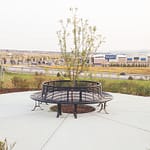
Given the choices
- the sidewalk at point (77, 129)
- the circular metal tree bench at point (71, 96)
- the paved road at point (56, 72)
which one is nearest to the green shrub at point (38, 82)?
the paved road at point (56, 72)

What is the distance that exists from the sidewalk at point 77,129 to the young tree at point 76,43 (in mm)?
1091

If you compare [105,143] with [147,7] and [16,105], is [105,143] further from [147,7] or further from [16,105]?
[147,7]

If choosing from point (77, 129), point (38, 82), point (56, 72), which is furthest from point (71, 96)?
point (56, 72)

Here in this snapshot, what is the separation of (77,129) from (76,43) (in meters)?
2.14

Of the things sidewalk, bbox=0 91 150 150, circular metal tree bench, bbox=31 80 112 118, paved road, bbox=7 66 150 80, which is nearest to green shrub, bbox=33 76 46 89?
paved road, bbox=7 66 150 80

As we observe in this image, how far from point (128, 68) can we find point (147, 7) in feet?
6.80

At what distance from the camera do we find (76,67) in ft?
19.4

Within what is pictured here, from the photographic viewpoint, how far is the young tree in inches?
227

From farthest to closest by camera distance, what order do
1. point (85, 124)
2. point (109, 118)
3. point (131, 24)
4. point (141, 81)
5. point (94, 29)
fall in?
1. point (131, 24)
2. point (141, 81)
3. point (94, 29)
4. point (109, 118)
5. point (85, 124)

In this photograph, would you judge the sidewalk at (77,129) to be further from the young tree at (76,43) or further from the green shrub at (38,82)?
the green shrub at (38,82)

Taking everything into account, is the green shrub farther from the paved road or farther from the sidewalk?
the sidewalk

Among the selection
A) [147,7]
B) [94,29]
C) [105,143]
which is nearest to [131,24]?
[147,7]

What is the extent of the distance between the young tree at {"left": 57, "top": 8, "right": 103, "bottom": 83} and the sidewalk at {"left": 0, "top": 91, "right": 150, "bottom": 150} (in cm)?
109

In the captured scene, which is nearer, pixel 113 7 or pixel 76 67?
pixel 76 67
